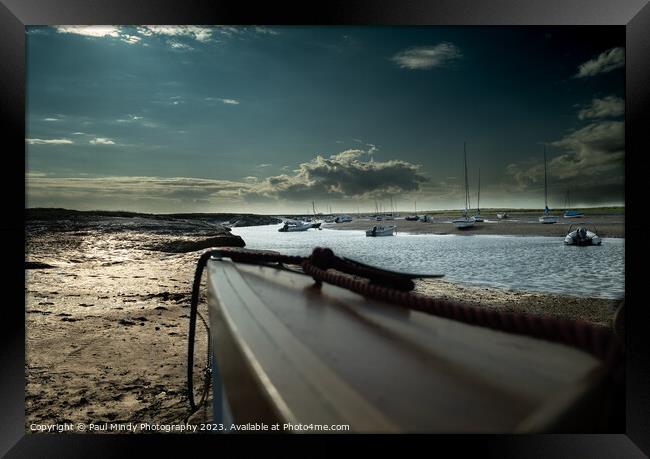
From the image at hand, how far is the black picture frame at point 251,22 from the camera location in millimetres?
1492

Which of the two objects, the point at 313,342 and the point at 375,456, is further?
the point at 375,456

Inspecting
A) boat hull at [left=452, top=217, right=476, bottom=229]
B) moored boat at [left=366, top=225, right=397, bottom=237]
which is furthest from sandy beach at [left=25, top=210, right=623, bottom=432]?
boat hull at [left=452, top=217, right=476, bottom=229]

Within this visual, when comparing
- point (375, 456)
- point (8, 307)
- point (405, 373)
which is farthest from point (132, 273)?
point (405, 373)

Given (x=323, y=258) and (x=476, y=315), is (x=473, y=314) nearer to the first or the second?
(x=476, y=315)

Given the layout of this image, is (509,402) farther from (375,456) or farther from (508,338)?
(375,456)

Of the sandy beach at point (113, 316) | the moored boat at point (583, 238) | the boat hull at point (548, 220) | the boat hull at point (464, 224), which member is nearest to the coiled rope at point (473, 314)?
the sandy beach at point (113, 316)

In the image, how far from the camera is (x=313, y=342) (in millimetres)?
767

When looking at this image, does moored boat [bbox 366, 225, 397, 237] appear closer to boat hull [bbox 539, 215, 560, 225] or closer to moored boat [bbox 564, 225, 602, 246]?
boat hull [bbox 539, 215, 560, 225]

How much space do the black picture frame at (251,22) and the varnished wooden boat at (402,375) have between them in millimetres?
1087

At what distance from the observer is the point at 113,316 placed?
12.3 ft

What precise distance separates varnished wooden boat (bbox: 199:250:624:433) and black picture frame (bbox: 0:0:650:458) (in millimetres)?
1087

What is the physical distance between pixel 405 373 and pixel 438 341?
5.5 inches

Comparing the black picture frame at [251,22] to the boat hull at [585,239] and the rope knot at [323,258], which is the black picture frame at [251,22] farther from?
the boat hull at [585,239]

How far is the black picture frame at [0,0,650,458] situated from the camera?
4.90 ft
